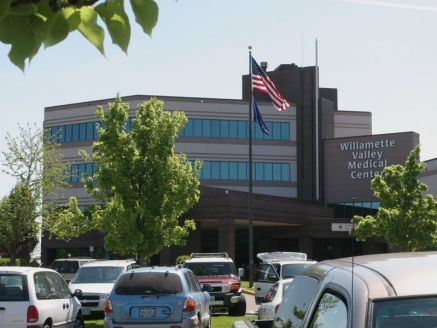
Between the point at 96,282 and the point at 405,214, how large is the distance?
1872cm

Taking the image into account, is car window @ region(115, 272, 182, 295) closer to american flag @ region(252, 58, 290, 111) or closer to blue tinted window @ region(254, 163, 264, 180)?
american flag @ region(252, 58, 290, 111)

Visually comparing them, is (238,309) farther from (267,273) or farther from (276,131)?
(276,131)

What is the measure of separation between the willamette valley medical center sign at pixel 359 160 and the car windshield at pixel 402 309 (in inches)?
2127

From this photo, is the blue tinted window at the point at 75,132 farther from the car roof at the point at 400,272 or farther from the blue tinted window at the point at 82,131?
the car roof at the point at 400,272

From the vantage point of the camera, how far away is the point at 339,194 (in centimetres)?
Answer: 5931

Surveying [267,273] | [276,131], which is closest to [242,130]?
[276,131]

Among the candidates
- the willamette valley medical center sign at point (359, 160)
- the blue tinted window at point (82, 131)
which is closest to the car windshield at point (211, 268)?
the willamette valley medical center sign at point (359, 160)

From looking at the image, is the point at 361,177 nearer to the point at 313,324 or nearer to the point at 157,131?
the point at 157,131

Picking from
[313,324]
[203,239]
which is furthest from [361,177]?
[313,324]

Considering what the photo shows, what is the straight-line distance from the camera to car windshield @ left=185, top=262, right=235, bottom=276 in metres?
20.9

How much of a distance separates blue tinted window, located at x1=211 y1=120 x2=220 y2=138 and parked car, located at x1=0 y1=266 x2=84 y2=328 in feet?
148

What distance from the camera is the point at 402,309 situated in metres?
3.45

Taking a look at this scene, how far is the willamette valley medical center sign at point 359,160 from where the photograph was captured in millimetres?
56594

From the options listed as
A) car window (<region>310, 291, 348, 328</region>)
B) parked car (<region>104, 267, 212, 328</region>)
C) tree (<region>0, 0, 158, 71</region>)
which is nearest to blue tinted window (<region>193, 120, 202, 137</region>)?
parked car (<region>104, 267, 212, 328</region>)
